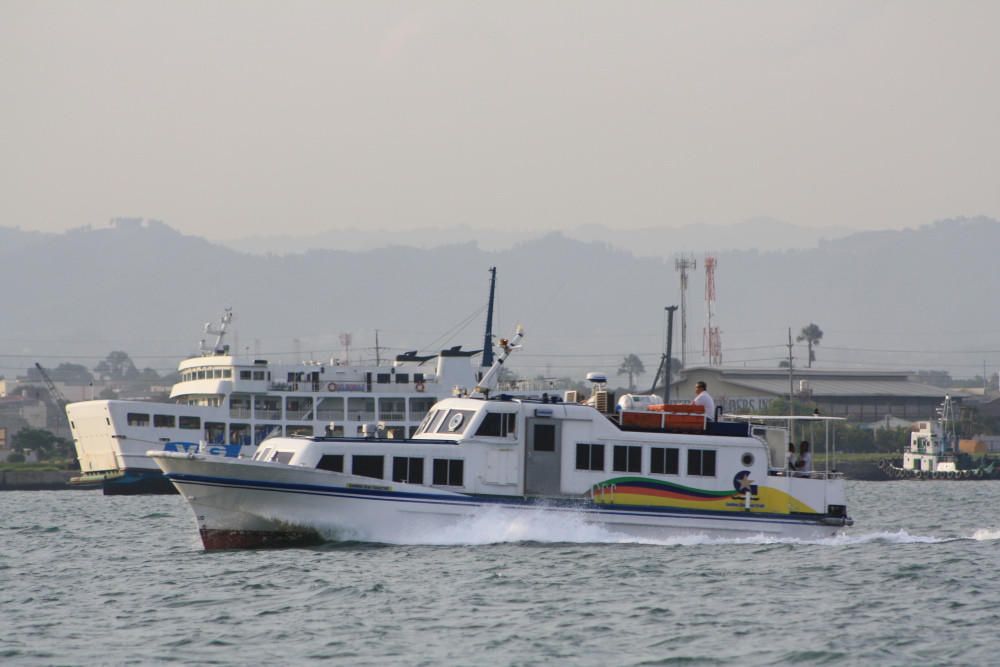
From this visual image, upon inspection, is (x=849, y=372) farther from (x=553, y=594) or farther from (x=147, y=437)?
(x=553, y=594)

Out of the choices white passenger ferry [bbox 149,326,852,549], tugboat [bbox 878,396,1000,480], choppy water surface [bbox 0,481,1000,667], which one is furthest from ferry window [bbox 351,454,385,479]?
tugboat [bbox 878,396,1000,480]

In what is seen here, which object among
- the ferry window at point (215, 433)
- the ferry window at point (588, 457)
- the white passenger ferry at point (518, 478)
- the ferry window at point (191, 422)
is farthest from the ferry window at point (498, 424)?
the ferry window at point (191, 422)

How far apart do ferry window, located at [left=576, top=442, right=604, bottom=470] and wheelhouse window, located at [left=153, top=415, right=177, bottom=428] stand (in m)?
42.8

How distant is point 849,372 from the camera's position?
154625 millimetres

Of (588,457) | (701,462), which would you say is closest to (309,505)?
(588,457)

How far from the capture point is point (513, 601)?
18922mm

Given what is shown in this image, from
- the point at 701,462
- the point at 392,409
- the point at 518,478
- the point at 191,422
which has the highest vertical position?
the point at 392,409

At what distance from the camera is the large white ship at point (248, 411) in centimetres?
6278

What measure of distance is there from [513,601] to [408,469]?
686 cm

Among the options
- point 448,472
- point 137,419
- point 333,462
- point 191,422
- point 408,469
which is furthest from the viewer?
point 191,422

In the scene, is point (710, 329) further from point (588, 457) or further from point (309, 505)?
point (309, 505)

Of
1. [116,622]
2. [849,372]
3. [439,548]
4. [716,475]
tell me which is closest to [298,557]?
[439,548]

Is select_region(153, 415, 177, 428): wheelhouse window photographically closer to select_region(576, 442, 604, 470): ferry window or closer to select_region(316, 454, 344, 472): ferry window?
select_region(316, 454, 344, 472): ferry window

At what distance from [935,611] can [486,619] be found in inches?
291
